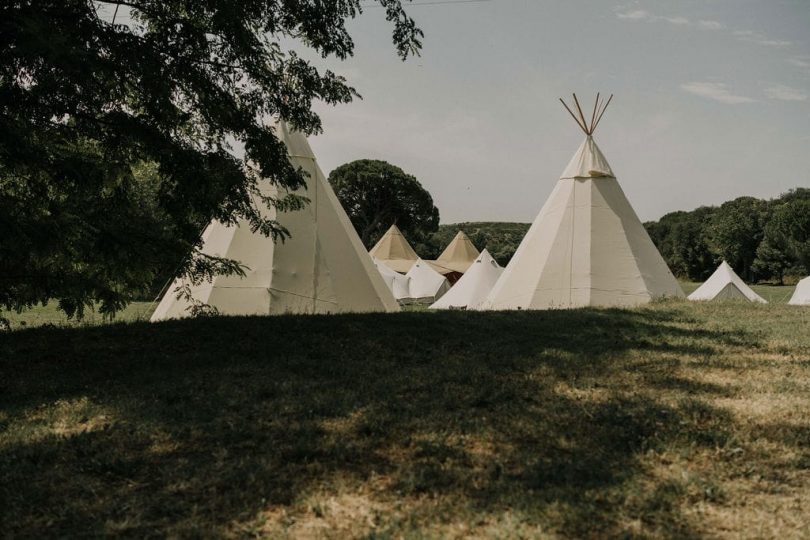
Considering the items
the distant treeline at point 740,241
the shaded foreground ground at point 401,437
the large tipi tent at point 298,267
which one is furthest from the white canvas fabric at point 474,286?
the distant treeline at point 740,241

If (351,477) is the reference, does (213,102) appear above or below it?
above

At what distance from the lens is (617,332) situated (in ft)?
25.2

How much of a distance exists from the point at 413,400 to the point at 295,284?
763 cm

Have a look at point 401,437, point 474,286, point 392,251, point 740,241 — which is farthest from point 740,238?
point 401,437

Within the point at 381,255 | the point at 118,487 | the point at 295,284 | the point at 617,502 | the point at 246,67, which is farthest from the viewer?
the point at 381,255

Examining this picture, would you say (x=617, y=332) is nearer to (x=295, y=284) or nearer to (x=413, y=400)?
(x=413, y=400)

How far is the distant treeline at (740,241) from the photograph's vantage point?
4972 cm

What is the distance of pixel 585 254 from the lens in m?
13.9

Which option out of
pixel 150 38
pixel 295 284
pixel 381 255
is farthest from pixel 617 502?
pixel 381 255

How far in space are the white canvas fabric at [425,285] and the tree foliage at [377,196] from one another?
2346 cm

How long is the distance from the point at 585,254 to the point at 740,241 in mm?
49984

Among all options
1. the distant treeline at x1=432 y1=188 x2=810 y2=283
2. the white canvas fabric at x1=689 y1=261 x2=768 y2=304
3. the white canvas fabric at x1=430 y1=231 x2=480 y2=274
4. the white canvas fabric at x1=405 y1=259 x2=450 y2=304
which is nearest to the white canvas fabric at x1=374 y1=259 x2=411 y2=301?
the white canvas fabric at x1=405 y1=259 x2=450 y2=304

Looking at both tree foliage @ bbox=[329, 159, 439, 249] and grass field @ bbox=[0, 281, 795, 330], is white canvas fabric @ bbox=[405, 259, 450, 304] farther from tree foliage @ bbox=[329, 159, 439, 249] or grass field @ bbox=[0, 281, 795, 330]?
tree foliage @ bbox=[329, 159, 439, 249]

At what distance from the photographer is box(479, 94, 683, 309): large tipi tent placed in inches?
537
